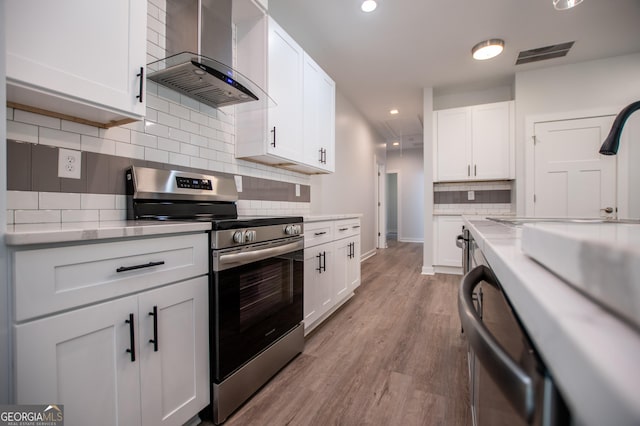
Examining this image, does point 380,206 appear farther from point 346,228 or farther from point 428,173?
point 346,228

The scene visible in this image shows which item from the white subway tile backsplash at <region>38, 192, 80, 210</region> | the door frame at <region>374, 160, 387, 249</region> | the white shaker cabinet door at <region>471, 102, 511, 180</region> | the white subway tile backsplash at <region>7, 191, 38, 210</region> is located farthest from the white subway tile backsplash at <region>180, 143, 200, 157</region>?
the door frame at <region>374, 160, 387, 249</region>

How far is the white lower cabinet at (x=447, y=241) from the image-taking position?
13.4 ft

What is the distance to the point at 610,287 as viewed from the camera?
22 cm

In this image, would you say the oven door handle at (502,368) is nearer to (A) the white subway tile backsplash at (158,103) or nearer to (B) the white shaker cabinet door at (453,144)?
(A) the white subway tile backsplash at (158,103)

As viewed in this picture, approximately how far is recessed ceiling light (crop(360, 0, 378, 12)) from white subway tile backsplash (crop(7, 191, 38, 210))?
8.56 feet

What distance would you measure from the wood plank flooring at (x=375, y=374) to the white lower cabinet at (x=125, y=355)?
374mm

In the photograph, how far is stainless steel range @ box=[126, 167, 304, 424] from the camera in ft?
4.27

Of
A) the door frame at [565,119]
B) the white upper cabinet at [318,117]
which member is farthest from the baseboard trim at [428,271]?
the white upper cabinet at [318,117]

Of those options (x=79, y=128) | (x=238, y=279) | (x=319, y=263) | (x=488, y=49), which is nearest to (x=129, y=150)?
(x=79, y=128)

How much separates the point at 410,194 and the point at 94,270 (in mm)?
7809

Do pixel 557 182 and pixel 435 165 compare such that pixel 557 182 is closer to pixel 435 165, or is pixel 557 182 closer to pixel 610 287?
pixel 435 165

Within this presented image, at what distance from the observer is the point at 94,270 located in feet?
3.02

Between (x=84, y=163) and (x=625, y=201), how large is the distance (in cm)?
491

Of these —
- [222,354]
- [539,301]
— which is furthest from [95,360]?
[539,301]
